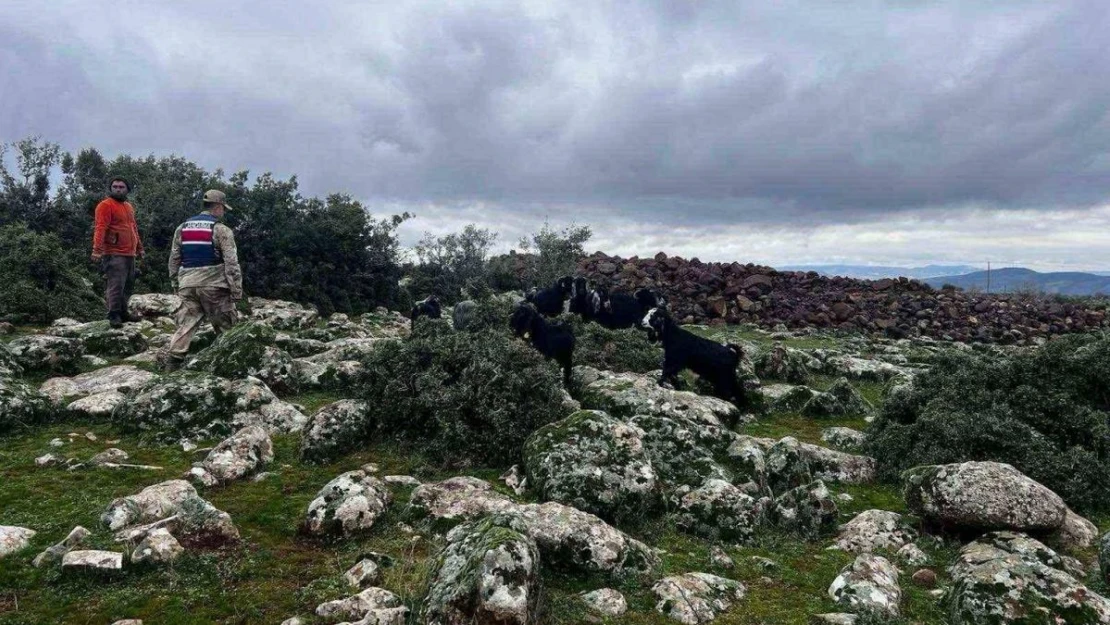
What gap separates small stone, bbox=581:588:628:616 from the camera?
4500mm

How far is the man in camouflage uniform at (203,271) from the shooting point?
10.9 meters

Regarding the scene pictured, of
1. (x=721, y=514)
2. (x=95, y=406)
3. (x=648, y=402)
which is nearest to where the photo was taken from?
(x=721, y=514)

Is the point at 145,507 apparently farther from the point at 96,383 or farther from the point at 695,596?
the point at 96,383

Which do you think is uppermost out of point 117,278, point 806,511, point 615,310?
point 117,278

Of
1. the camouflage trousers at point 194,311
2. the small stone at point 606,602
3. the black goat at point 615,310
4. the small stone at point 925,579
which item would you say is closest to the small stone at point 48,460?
the camouflage trousers at point 194,311

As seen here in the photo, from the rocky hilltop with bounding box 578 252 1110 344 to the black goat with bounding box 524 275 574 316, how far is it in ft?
47.3

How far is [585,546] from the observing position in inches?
198

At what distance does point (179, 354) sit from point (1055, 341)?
47.8ft

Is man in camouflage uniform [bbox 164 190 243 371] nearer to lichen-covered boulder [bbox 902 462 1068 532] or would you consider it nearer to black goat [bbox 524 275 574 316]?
black goat [bbox 524 275 574 316]

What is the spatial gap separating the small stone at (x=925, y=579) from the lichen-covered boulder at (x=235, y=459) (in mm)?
6599

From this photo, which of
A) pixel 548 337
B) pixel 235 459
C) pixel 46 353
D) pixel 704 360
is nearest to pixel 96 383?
pixel 46 353

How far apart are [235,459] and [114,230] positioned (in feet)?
31.0

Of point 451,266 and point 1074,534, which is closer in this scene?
point 1074,534

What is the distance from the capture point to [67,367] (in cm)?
1062
